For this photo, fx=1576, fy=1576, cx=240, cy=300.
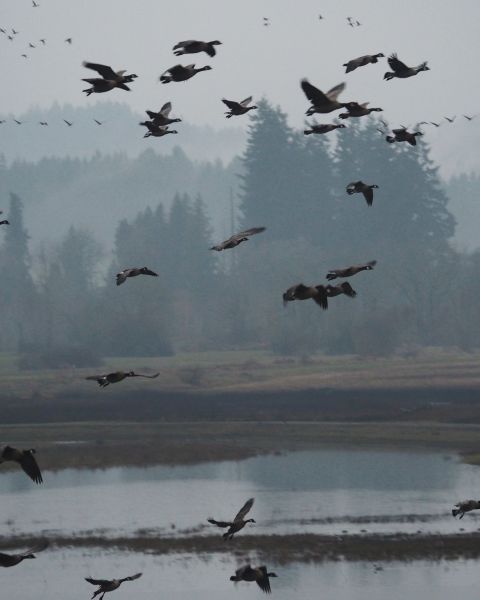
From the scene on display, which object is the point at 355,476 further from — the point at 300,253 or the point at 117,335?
the point at 300,253

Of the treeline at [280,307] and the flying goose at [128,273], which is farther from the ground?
the treeline at [280,307]

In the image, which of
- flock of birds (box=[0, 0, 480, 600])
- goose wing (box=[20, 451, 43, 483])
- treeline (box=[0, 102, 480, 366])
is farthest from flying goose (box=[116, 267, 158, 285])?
treeline (box=[0, 102, 480, 366])

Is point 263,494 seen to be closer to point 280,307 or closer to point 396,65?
point 396,65

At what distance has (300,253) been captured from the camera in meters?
190

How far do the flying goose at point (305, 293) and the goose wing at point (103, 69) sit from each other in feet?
18.6

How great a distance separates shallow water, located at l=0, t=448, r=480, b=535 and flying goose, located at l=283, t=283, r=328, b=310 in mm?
37545

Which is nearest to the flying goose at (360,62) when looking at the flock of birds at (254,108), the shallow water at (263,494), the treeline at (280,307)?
the flock of birds at (254,108)

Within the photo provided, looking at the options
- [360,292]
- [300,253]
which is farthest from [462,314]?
[300,253]

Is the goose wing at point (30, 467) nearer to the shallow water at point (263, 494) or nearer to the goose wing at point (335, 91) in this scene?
the goose wing at point (335, 91)

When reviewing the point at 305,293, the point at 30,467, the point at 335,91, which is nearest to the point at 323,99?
the point at 335,91

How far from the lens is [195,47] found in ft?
100

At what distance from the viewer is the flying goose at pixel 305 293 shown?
27.1 m

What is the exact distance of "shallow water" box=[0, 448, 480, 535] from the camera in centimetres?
6725

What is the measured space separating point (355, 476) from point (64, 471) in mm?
15873
